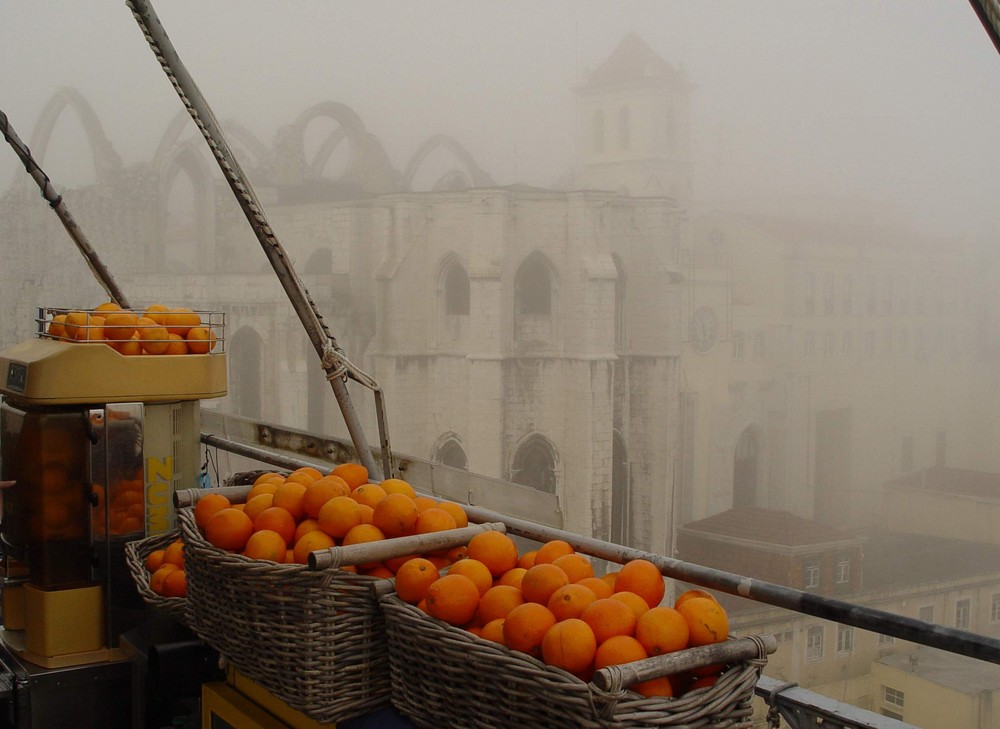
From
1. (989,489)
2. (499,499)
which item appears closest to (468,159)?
(989,489)

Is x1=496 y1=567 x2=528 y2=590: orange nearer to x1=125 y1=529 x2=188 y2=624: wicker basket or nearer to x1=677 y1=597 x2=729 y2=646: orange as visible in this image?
x1=677 y1=597 x2=729 y2=646: orange

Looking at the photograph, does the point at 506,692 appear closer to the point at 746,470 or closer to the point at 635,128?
the point at 746,470

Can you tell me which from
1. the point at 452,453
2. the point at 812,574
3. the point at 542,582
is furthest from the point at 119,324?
the point at 812,574

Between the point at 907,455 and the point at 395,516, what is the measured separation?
35670 mm

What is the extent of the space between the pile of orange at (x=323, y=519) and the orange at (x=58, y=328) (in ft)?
1.92

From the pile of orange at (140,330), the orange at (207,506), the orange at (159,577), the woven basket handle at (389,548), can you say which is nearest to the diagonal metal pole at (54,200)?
the pile of orange at (140,330)

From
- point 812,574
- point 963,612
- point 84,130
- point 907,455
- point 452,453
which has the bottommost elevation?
point 963,612

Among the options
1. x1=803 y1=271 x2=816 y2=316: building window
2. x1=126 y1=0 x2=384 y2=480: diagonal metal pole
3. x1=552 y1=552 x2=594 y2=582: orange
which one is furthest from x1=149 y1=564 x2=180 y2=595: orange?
x1=803 y1=271 x2=816 y2=316: building window

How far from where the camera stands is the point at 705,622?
0.83m

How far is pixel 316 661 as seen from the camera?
3.30 feet

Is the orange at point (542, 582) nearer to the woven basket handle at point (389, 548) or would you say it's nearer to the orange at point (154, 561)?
the woven basket handle at point (389, 548)

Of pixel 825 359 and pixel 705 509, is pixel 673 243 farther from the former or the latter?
pixel 825 359

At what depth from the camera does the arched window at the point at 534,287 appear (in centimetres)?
2505

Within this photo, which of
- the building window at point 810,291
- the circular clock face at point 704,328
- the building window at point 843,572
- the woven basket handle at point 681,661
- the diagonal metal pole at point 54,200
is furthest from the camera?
the building window at point 810,291
